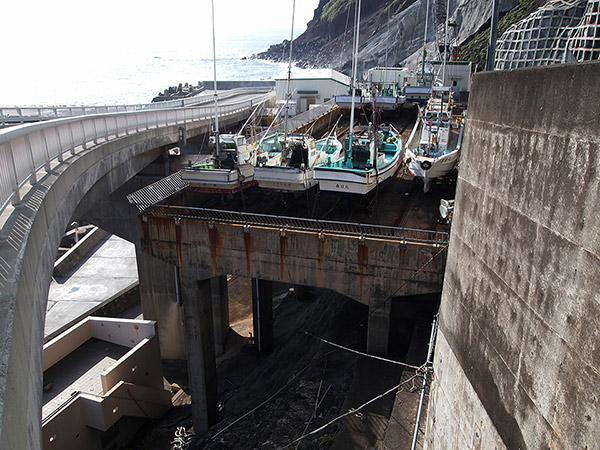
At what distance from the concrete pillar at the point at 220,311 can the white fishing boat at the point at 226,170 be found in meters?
5.71

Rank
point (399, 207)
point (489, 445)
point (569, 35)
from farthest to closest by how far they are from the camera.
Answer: point (399, 207) → point (569, 35) → point (489, 445)

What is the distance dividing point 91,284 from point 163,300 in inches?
249

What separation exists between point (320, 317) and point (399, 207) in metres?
6.88

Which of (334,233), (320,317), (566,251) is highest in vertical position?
(566,251)

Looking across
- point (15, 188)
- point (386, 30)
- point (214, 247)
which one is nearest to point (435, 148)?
point (214, 247)

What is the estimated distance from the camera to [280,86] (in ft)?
155

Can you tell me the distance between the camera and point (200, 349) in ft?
56.5

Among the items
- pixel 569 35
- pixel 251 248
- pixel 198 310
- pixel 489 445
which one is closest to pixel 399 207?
pixel 251 248

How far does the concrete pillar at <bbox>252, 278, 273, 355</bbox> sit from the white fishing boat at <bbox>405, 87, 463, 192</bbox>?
821 cm

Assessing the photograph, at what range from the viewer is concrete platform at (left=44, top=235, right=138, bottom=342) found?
23.7 m

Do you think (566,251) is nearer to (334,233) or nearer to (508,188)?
(508,188)

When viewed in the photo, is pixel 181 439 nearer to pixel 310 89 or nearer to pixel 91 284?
pixel 91 284

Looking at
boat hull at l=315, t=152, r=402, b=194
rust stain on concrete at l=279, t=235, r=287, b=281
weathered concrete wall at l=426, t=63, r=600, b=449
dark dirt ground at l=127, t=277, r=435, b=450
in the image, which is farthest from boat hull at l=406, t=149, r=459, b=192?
weathered concrete wall at l=426, t=63, r=600, b=449

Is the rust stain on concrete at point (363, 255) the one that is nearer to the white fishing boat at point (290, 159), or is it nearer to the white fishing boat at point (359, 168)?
the white fishing boat at point (359, 168)
